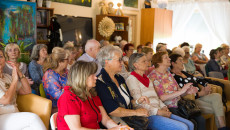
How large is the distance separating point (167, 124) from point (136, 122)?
1.37 feet

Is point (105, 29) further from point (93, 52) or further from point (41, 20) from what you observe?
point (93, 52)

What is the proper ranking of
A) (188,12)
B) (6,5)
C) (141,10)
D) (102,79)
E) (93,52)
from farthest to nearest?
(188,12) < (141,10) < (6,5) < (93,52) < (102,79)

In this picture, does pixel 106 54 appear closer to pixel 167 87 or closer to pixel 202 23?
pixel 167 87

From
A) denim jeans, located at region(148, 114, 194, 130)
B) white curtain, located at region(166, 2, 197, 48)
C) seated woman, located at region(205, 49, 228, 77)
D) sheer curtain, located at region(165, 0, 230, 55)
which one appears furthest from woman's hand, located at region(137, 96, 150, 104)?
white curtain, located at region(166, 2, 197, 48)

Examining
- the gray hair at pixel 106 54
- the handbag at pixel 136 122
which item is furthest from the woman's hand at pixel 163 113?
the gray hair at pixel 106 54

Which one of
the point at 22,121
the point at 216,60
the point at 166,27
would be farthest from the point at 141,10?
the point at 22,121

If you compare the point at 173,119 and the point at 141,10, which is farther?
the point at 141,10

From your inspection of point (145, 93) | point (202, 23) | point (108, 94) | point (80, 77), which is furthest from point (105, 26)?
point (80, 77)

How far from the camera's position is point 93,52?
3.78m

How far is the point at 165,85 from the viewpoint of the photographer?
3.12 meters

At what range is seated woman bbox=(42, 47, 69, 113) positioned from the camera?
281 cm

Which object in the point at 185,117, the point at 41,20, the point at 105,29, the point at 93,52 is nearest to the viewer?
the point at 185,117

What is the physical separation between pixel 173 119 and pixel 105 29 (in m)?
4.30

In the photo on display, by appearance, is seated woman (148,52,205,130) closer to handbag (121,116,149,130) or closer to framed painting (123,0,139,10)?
handbag (121,116,149,130)
